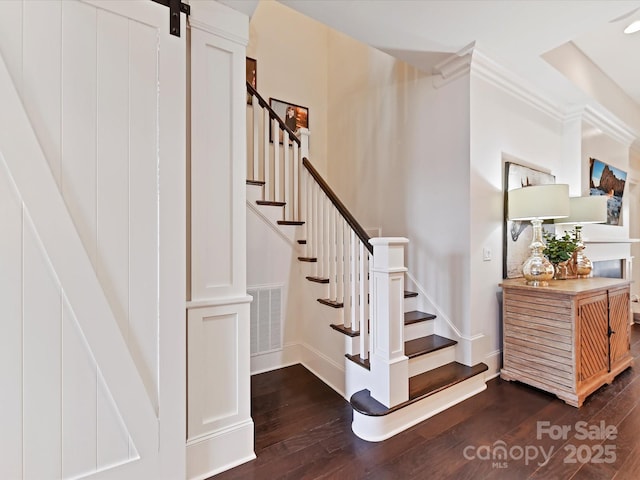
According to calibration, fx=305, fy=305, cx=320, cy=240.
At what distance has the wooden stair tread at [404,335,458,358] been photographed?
2.26 metres

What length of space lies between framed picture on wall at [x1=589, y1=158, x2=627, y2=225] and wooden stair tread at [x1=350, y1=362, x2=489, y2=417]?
2836mm

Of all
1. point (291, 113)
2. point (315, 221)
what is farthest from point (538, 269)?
point (291, 113)

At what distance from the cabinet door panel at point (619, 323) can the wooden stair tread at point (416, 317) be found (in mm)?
1438

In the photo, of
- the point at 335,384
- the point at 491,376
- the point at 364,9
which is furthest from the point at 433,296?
the point at 364,9

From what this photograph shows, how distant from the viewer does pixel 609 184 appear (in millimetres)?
3893

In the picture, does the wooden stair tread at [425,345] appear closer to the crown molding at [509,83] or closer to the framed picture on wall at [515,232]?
the framed picture on wall at [515,232]

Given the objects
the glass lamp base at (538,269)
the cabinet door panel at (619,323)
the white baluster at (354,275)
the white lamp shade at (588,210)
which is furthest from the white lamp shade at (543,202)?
the white baluster at (354,275)

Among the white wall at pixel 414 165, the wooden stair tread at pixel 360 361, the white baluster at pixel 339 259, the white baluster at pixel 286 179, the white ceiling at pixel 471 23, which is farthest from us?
the white baluster at pixel 286 179

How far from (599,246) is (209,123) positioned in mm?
4756

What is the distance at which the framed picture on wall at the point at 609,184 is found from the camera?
11.8 ft

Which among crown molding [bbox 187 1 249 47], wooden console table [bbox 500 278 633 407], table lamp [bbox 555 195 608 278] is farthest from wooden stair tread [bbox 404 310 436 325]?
crown molding [bbox 187 1 249 47]
